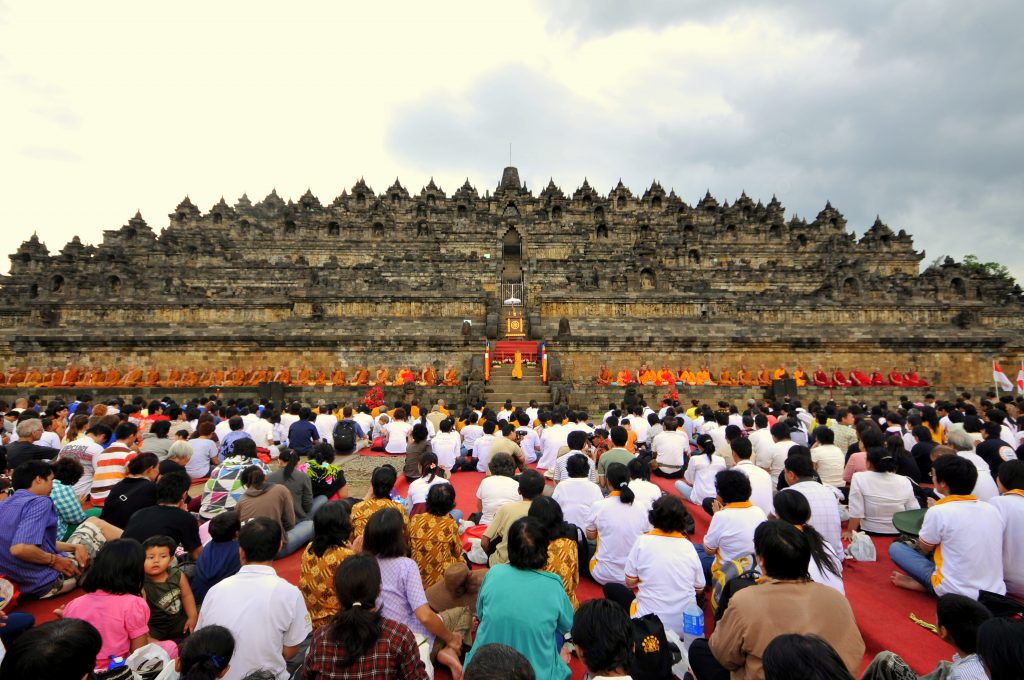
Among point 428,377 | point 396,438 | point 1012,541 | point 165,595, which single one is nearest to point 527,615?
point 165,595

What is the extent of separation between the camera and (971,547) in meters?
4.30

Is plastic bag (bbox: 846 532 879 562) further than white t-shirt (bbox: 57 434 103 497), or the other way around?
white t-shirt (bbox: 57 434 103 497)

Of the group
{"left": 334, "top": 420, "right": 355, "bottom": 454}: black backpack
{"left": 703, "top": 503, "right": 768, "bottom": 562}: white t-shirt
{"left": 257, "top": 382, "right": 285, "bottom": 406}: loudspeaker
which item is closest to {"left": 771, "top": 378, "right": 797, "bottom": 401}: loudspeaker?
{"left": 334, "top": 420, "right": 355, "bottom": 454}: black backpack

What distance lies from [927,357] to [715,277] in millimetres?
12487

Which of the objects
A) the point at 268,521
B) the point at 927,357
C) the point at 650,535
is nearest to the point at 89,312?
the point at 268,521

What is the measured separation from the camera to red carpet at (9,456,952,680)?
4258 mm

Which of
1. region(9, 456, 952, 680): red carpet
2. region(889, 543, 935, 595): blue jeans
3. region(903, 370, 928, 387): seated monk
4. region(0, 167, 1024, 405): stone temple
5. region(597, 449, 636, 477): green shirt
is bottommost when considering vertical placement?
region(9, 456, 952, 680): red carpet

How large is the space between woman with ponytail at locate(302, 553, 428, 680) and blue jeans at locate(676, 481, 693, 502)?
Result: 623 cm

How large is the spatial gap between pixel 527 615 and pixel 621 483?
2240 millimetres

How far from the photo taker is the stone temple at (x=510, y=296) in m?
20.9

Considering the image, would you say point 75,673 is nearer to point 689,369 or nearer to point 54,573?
point 54,573

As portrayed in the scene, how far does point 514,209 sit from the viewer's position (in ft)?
140

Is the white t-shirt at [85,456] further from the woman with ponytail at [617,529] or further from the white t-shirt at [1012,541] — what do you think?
the white t-shirt at [1012,541]

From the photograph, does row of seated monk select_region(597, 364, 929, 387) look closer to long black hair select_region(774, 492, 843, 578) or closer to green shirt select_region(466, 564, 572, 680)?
long black hair select_region(774, 492, 843, 578)
